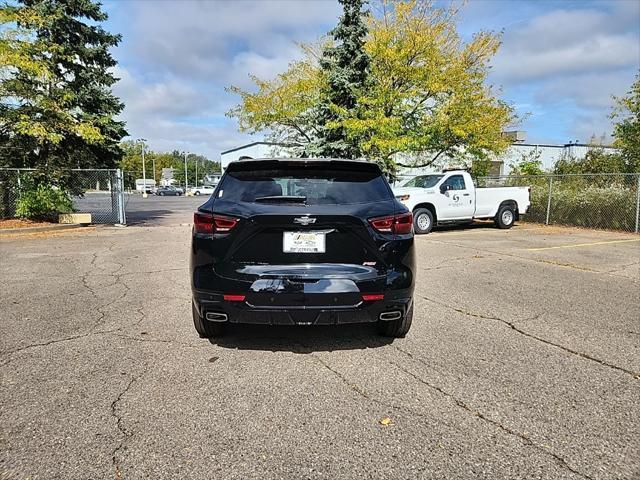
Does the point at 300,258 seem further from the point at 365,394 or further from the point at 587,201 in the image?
the point at 587,201

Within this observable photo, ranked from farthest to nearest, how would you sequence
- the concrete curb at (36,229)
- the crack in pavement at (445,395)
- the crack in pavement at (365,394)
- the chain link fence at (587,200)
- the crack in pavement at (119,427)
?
the chain link fence at (587,200) < the concrete curb at (36,229) < the crack in pavement at (365,394) < the crack in pavement at (445,395) < the crack in pavement at (119,427)

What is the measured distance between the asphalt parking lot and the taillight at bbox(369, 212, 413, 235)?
112 centimetres

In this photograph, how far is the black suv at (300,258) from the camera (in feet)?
11.0

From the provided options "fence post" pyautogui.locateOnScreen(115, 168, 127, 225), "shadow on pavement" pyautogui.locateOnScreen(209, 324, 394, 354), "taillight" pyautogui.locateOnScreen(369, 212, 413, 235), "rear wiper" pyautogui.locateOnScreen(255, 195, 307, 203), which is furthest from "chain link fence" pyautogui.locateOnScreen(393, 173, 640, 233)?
"rear wiper" pyautogui.locateOnScreen(255, 195, 307, 203)

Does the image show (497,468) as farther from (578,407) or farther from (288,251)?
(288,251)

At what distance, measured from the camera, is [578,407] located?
296cm

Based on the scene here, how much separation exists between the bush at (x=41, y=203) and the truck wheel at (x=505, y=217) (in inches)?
585

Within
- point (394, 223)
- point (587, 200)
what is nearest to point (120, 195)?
point (394, 223)

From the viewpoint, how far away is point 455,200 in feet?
46.4

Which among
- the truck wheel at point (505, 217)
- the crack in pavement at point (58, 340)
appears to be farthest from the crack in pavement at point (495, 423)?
the truck wheel at point (505, 217)

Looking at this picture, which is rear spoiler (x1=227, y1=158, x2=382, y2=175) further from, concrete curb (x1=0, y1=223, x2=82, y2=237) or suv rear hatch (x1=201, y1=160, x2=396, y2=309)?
concrete curb (x1=0, y1=223, x2=82, y2=237)

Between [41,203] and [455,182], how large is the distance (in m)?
13.3

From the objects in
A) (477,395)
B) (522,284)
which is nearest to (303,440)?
(477,395)

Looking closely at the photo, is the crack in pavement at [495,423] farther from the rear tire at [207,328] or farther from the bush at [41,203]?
the bush at [41,203]
